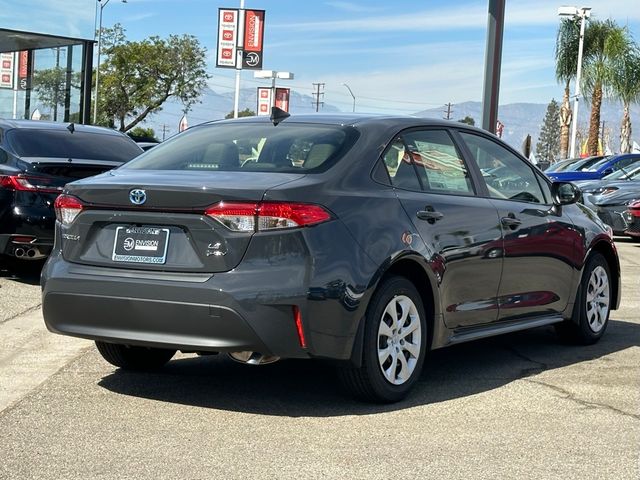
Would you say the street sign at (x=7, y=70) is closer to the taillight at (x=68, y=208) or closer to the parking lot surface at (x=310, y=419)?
the parking lot surface at (x=310, y=419)

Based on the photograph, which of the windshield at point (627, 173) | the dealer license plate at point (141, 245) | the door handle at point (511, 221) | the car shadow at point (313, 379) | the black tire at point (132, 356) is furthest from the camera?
the windshield at point (627, 173)

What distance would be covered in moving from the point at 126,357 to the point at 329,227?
1.83 meters

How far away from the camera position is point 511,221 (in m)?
7.00

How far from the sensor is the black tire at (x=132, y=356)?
655 cm

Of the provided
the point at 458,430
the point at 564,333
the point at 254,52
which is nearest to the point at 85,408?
the point at 458,430

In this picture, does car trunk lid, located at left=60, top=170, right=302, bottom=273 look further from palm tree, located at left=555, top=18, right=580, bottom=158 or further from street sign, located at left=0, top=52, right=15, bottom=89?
palm tree, located at left=555, top=18, right=580, bottom=158

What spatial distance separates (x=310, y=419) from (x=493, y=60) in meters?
9.66

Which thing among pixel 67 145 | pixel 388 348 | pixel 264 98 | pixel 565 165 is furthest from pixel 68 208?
pixel 264 98

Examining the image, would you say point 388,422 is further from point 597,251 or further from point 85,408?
point 597,251

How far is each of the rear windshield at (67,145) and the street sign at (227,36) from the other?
80.0ft

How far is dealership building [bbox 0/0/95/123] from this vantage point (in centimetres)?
2455

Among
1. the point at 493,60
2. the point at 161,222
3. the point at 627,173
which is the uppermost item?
the point at 493,60

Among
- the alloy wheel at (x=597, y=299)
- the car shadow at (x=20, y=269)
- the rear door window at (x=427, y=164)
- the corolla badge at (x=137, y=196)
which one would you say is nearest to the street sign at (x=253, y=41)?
the car shadow at (x=20, y=269)

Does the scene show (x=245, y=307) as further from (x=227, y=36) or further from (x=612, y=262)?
(x=227, y=36)
